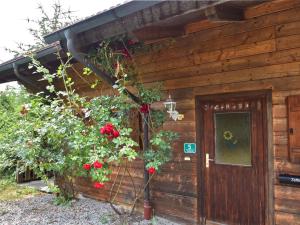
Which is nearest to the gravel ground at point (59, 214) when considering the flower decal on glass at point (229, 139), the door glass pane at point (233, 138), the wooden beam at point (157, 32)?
the door glass pane at point (233, 138)

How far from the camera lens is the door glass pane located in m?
4.14

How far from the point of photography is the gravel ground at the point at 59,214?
204 inches

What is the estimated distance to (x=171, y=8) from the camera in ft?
10.1

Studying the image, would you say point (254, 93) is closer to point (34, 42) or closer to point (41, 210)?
point (41, 210)

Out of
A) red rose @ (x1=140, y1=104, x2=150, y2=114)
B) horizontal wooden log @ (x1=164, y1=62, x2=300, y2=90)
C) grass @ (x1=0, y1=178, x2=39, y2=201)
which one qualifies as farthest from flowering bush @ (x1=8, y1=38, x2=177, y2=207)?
grass @ (x1=0, y1=178, x2=39, y2=201)

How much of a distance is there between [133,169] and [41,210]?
2012 mm

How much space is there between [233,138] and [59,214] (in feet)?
11.4

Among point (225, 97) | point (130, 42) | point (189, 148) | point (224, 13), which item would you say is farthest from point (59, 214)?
point (224, 13)

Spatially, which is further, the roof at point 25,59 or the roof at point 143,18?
the roof at point 25,59

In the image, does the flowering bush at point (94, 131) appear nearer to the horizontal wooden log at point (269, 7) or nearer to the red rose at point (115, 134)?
the red rose at point (115, 134)

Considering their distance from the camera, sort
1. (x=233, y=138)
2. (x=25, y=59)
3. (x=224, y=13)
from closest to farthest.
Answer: (x=224, y=13)
(x=233, y=138)
(x=25, y=59)

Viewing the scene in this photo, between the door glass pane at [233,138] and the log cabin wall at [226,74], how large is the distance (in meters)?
0.35

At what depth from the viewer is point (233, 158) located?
4281 mm

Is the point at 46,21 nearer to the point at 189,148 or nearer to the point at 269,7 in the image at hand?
the point at 189,148
